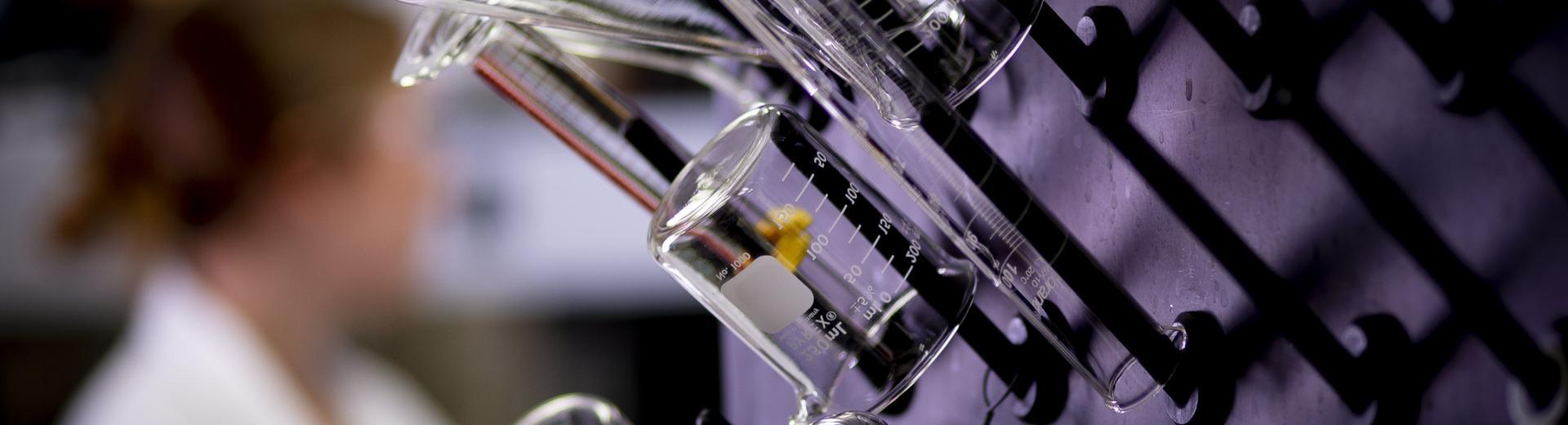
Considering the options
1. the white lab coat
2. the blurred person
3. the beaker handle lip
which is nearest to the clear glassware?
the beaker handle lip

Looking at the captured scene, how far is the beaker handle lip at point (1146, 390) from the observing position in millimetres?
420

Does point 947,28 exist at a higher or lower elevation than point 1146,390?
higher

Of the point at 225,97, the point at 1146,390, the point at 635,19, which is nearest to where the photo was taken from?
the point at 1146,390

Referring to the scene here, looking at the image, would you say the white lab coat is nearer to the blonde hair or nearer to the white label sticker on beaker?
the blonde hair

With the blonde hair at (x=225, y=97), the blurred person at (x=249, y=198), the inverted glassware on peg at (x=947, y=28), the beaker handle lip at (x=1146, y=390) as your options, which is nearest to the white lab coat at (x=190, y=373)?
the blurred person at (x=249, y=198)

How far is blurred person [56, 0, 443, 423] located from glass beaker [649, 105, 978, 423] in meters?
1.45

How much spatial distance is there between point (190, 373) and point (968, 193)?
6.08 ft

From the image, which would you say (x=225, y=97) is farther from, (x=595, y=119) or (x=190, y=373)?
(x=595, y=119)

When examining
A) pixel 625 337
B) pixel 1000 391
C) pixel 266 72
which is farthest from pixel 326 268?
pixel 1000 391

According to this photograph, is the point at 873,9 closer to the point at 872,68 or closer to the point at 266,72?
the point at 872,68

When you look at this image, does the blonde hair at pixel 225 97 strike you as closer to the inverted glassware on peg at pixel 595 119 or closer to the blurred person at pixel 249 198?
the blurred person at pixel 249 198

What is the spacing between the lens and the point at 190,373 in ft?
6.30

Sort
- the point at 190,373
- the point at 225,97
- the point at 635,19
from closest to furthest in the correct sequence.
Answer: the point at 635,19
the point at 225,97
the point at 190,373

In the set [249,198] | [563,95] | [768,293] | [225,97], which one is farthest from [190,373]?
[768,293]
